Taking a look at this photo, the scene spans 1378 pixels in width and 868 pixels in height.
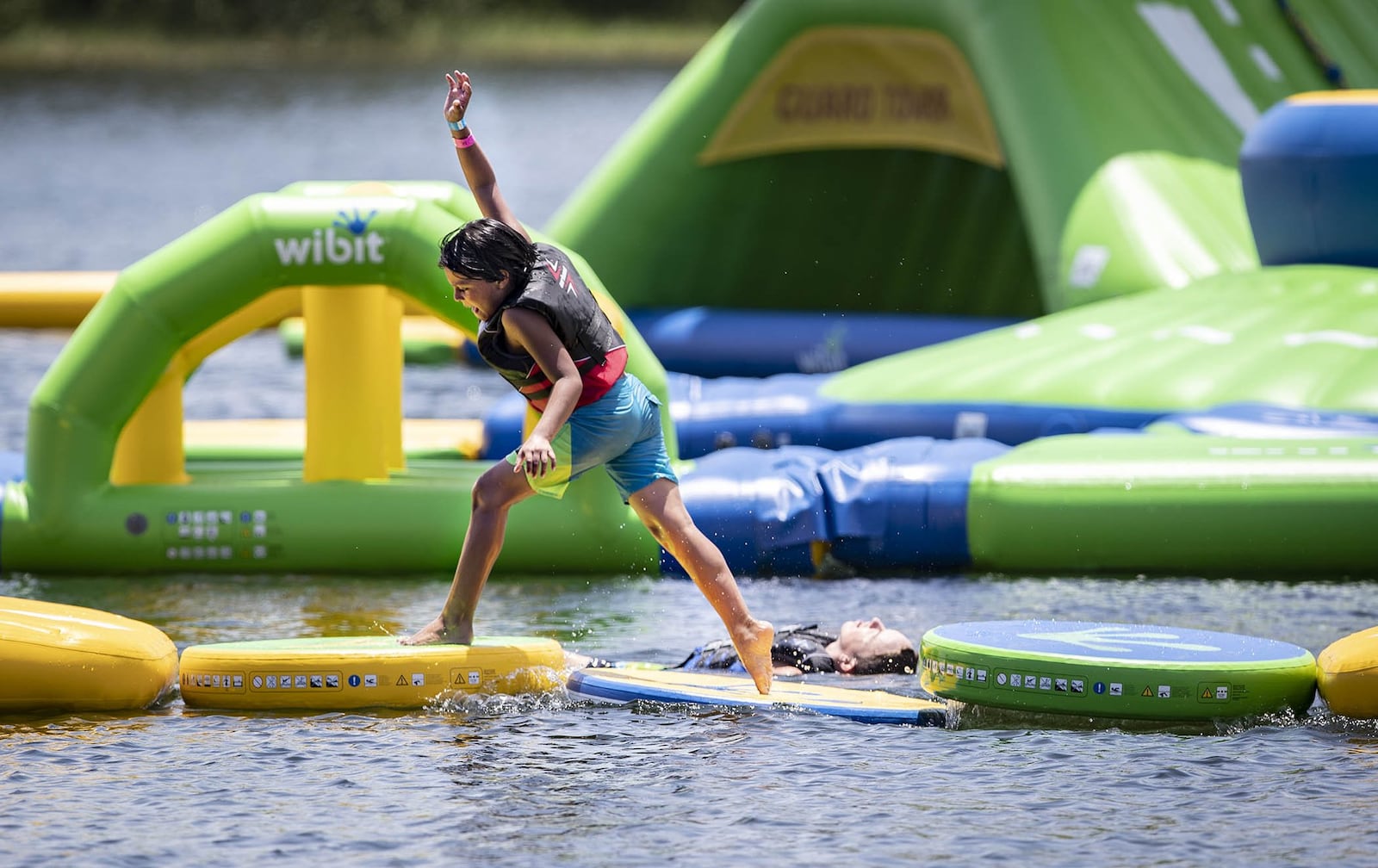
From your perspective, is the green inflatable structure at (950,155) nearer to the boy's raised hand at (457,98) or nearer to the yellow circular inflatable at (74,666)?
the boy's raised hand at (457,98)

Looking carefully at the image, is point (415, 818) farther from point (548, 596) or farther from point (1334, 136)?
point (1334, 136)

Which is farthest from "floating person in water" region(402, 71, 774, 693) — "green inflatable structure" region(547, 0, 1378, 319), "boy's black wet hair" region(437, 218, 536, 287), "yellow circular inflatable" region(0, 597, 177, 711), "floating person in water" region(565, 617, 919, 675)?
"green inflatable structure" region(547, 0, 1378, 319)

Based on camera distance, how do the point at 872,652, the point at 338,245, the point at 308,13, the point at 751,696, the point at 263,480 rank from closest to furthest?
the point at 751,696
the point at 872,652
the point at 338,245
the point at 263,480
the point at 308,13

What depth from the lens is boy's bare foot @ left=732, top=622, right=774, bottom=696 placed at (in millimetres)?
5191

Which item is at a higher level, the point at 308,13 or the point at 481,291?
the point at 308,13

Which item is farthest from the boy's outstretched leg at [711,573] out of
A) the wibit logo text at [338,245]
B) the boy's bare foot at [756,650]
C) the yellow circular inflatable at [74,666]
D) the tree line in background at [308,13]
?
the tree line in background at [308,13]

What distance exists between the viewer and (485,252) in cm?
498

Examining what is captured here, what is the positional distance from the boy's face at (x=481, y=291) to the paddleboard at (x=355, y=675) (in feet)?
2.73

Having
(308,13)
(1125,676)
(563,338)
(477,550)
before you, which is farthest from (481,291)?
(308,13)

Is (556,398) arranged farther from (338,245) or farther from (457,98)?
(338,245)

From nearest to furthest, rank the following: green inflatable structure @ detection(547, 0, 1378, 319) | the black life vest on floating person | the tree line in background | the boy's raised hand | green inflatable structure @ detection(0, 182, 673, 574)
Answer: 1. the black life vest on floating person
2. the boy's raised hand
3. green inflatable structure @ detection(0, 182, 673, 574)
4. green inflatable structure @ detection(547, 0, 1378, 319)
5. the tree line in background

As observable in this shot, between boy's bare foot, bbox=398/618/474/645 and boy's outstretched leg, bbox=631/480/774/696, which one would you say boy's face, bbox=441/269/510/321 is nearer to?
boy's outstretched leg, bbox=631/480/774/696

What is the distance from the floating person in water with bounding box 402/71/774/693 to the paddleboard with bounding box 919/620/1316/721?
49 cm

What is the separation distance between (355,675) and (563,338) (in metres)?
0.95
